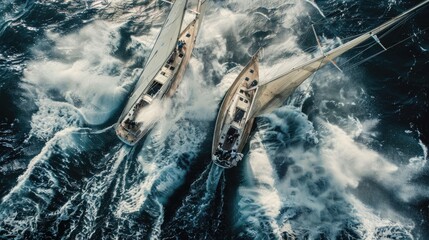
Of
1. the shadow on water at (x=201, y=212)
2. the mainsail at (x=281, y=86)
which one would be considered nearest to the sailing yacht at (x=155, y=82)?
the shadow on water at (x=201, y=212)

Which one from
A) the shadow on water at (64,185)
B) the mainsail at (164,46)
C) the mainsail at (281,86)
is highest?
the mainsail at (164,46)

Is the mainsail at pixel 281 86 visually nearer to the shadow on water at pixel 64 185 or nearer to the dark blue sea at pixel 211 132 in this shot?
the dark blue sea at pixel 211 132

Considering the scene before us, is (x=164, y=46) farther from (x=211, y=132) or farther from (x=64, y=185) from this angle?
(x=64, y=185)

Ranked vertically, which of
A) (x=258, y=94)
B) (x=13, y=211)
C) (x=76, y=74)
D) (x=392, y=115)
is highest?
(x=76, y=74)

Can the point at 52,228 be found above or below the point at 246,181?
above

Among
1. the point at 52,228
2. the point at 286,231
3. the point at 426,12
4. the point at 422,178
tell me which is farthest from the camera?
the point at 426,12

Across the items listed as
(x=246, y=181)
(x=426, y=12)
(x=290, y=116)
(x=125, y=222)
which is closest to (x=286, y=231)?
(x=246, y=181)

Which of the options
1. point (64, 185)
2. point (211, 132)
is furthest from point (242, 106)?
point (64, 185)

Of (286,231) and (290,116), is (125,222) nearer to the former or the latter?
(286,231)
